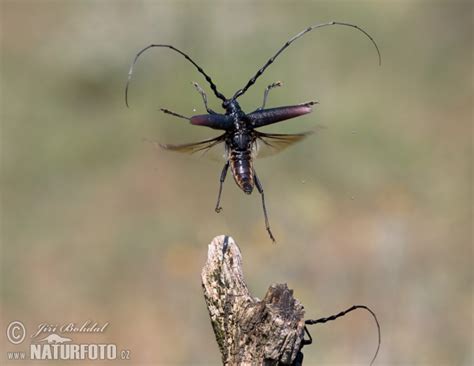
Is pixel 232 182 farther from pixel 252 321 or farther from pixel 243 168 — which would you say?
pixel 252 321

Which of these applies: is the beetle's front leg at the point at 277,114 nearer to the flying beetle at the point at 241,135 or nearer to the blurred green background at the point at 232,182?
the flying beetle at the point at 241,135

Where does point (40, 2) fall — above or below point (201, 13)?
above

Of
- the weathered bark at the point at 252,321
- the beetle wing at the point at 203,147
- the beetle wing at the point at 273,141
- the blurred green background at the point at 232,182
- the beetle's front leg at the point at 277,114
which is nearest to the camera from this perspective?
the weathered bark at the point at 252,321

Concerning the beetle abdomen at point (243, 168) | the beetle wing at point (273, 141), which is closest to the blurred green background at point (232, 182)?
the beetle wing at point (273, 141)

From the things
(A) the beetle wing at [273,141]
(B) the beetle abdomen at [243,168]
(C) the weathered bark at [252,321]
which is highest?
(A) the beetle wing at [273,141]

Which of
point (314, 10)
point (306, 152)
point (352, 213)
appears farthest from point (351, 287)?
point (314, 10)

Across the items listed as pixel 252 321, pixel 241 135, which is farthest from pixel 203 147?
pixel 252 321

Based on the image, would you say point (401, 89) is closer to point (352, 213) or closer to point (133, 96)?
point (352, 213)
